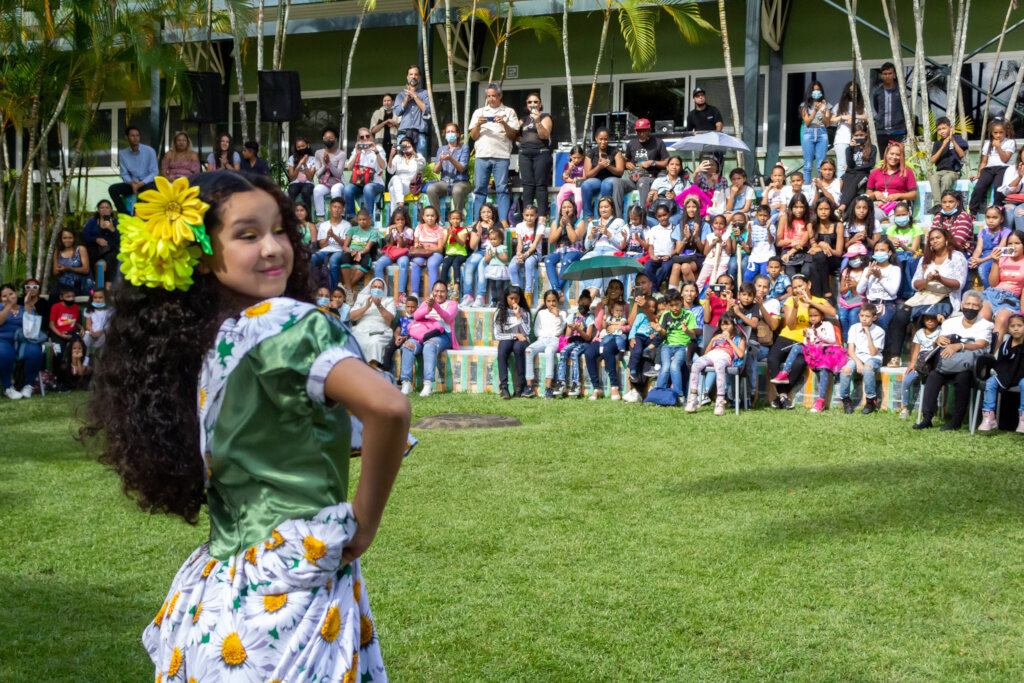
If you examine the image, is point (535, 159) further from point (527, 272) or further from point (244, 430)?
point (244, 430)

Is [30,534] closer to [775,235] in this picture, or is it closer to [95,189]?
[775,235]

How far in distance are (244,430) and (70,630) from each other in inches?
139

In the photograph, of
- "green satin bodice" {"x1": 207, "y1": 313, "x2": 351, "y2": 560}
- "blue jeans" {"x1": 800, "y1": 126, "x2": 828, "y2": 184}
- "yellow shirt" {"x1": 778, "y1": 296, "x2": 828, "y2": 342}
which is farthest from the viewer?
"blue jeans" {"x1": 800, "y1": 126, "x2": 828, "y2": 184}

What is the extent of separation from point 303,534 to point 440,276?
12269 mm

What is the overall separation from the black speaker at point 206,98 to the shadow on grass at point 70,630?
12764 millimetres

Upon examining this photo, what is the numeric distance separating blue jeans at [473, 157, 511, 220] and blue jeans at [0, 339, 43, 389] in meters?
5.87

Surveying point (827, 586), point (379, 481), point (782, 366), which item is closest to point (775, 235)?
point (782, 366)

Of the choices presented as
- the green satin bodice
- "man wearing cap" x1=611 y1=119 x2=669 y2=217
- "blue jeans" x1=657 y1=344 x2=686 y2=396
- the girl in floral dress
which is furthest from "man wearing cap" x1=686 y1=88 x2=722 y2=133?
the green satin bodice

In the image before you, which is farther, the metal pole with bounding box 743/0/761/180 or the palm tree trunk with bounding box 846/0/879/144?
the metal pole with bounding box 743/0/761/180

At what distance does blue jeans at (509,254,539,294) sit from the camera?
13.7 meters

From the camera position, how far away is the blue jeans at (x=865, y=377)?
35.0 ft

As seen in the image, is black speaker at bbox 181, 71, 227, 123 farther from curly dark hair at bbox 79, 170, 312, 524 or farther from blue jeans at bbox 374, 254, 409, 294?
curly dark hair at bbox 79, 170, 312, 524

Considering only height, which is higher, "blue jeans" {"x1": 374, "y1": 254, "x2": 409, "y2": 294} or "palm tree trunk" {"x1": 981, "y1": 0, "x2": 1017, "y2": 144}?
"palm tree trunk" {"x1": 981, "y1": 0, "x2": 1017, "y2": 144}

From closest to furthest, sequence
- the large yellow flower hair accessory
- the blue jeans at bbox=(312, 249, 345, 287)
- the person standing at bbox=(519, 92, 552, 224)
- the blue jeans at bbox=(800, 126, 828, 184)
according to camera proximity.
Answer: the large yellow flower hair accessory → the blue jeans at bbox=(312, 249, 345, 287) → the person standing at bbox=(519, 92, 552, 224) → the blue jeans at bbox=(800, 126, 828, 184)
